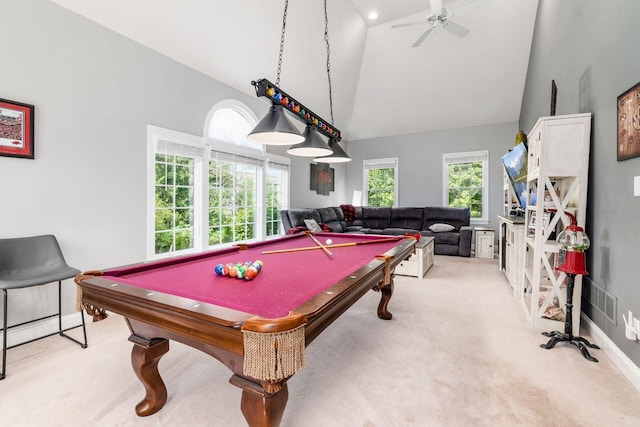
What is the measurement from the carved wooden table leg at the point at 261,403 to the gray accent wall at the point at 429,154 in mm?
6528

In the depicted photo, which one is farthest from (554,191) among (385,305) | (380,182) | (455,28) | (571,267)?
(380,182)

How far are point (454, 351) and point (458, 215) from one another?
4.70m

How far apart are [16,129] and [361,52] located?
208 inches

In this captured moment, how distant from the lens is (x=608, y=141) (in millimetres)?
2152

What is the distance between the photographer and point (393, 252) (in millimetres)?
2209

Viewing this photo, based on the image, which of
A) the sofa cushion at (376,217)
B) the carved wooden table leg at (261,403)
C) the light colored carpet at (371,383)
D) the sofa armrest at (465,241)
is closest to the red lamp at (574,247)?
the light colored carpet at (371,383)

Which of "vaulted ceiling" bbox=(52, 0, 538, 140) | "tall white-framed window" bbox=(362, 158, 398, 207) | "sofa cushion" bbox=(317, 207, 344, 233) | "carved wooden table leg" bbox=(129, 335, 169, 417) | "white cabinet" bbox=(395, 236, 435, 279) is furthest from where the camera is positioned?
"tall white-framed window" bbox=(362, 158, 398, 207)

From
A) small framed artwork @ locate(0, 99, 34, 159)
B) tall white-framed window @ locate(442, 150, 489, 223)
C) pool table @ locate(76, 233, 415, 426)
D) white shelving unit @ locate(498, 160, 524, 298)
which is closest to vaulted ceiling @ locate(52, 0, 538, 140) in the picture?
tall white-framed window @ locate(442, 150, 489, 223)

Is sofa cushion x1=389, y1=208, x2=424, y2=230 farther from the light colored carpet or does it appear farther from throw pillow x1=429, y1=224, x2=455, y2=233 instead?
the light colored carpet

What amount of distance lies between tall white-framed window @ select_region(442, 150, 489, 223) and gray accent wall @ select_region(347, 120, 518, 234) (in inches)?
3.7

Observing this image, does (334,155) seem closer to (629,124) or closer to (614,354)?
(629,124)

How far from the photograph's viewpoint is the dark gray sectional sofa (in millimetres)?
5641

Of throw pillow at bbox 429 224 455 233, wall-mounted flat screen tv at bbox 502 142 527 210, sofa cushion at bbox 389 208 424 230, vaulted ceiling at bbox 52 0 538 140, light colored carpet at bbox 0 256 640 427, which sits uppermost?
vaulted ceiling at bbox 52 0 538 140

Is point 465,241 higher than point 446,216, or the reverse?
point 446,216
